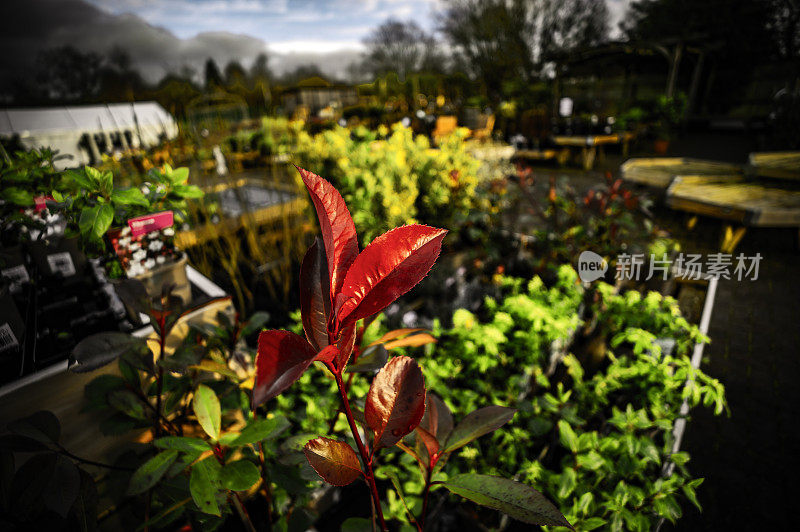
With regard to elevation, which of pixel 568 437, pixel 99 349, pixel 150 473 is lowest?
pixel 568 437

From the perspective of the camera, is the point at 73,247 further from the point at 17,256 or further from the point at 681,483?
the point at 681,483

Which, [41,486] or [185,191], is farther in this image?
[185,191]

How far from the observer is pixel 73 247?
140 cm

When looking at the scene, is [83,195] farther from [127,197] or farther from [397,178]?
[397,178]

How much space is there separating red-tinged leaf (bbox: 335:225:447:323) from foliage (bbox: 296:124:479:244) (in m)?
2.49

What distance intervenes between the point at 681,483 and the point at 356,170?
2.80m

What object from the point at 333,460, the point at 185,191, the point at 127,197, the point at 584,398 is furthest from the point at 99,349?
the point at 584,398

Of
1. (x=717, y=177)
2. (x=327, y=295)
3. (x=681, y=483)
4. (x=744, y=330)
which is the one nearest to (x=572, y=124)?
(x=717, y=177)

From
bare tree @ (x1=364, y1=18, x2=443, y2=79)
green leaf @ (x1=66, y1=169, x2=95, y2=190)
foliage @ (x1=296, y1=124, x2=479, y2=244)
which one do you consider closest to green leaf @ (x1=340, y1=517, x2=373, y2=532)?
green leaf @ (x1=66, y1=169, x2=95, y2=190)

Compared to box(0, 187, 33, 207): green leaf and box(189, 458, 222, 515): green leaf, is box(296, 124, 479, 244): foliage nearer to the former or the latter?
box(0, 187, 33, 207): green leaf

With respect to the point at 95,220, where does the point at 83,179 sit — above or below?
above

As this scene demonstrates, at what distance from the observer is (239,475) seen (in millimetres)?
597

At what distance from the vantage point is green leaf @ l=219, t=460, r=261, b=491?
58cm

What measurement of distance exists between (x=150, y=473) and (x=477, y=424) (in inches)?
24.0
